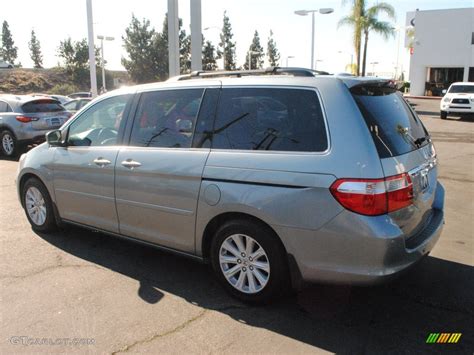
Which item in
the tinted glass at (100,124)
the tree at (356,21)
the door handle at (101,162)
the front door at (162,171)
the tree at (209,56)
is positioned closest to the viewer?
the front door at (162,171)

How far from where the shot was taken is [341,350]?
3.06 metres

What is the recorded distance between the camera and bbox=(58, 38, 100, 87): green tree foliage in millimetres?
63469

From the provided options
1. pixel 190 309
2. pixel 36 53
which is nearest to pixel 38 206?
pixel 190 309

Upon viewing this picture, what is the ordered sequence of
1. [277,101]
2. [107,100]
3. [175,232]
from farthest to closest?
[107,100] < [175,232] < [277,101]

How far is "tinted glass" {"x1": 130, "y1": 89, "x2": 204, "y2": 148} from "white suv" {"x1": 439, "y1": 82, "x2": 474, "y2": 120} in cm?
2035

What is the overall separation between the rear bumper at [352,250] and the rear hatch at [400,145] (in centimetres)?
14

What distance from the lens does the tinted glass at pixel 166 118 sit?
157 inches

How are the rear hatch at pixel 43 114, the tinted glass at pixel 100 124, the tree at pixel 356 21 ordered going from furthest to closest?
the tree at pixel 356 21 → the rear hatch at pixel 43 114 → the tinted glass at pixel 100 124

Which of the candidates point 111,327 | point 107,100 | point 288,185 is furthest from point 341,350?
point 107,100

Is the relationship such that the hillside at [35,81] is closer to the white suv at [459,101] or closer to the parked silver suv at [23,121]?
the white suv at [459,101]

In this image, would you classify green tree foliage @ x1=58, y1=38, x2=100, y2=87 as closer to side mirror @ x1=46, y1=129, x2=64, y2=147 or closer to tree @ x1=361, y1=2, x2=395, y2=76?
tree @ x1=361, y1=2, x2=395, y2=76

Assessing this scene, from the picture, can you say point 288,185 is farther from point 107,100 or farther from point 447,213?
point 447,213

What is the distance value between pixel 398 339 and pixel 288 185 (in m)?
1.31

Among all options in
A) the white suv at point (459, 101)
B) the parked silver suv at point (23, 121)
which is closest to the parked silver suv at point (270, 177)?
the parked silver suv at point (23, 121)
